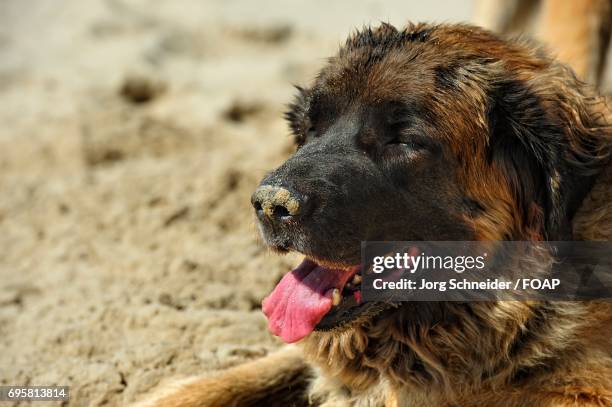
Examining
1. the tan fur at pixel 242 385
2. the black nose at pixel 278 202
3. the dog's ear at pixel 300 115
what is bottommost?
the tan fur at pixel 242 385

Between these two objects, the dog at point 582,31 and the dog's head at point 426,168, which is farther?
the dog at point 582,31

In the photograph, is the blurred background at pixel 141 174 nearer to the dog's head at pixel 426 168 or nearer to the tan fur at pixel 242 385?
the tan fur at pixel 242 385

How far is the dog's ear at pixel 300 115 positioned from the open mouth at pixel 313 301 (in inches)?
26.4

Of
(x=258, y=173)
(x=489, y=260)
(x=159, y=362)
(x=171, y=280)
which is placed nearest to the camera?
(x=489, y=260)

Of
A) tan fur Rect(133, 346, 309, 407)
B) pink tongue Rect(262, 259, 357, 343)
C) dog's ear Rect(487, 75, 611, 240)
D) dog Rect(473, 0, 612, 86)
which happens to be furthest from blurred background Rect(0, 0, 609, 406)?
dog Rect(473, 0, 612, 86)

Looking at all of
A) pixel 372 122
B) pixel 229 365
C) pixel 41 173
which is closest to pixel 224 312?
pixel 229 365

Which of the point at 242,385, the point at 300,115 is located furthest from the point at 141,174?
the point at 242,385

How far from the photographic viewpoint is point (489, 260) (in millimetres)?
3492

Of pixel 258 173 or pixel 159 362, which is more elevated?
pixel 258 173

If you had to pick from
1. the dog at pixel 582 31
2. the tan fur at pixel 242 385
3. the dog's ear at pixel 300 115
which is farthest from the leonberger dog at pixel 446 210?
the dog at pixel 582 31

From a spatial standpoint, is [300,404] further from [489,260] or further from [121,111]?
[121,111]

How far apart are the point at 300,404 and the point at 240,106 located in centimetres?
461

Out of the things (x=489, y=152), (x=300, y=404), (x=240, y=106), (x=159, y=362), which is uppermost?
(x=240, y=106)

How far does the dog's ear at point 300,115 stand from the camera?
156 inches
